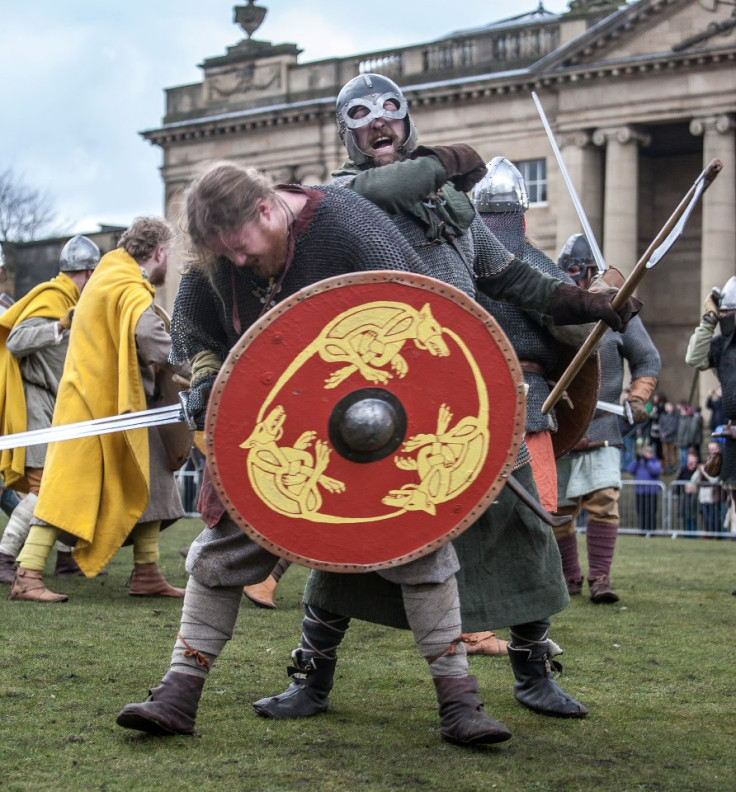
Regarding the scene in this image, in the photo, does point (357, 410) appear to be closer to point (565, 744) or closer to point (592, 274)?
point (565, 744)

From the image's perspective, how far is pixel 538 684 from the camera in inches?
173

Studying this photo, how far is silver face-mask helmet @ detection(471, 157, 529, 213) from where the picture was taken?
573cm

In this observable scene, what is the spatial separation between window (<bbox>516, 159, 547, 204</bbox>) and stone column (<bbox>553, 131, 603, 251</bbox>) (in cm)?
63

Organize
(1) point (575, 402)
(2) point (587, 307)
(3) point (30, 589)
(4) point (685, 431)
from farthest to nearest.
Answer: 1. (4) point (685, 431)
2. (3) point (30, 589)
3. (1) point (575, 402)
4. (2) point (587, 307)

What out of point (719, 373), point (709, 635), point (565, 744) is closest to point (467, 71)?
point (719, 373)

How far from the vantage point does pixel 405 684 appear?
190 inches

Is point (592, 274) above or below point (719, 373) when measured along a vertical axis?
above

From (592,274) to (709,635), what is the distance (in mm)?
2473

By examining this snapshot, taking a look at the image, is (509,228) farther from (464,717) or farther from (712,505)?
(712,505)

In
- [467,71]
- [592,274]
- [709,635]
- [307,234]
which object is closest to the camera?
[307,234]

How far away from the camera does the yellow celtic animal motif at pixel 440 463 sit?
12.0 feet

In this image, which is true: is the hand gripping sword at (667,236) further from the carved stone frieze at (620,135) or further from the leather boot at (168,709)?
the carved stone frieze at (620,135)

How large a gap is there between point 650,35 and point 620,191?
3.69 meters

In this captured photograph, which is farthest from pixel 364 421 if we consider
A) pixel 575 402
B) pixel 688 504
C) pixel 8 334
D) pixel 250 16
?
pixel 250 16
